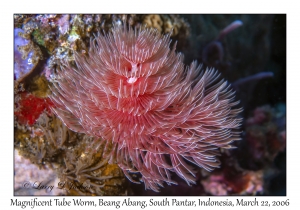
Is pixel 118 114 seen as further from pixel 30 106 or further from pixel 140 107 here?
pixel 30 106

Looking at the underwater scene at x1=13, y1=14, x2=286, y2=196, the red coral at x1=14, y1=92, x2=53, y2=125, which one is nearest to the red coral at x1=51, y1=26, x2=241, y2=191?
the underwater scene at x1=13, y1=14, x2=286, y2=196

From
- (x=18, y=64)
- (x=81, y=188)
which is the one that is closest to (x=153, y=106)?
(x=81, y=188)

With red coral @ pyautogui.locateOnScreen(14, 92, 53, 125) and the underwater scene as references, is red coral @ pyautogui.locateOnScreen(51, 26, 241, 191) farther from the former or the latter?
red coral @ pyautogui.locateOnScreen(14, 92, 53, 125)

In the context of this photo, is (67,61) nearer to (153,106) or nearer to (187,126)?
(153,106)

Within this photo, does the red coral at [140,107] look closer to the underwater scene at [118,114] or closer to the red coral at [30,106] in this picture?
the underwater scene at [118,114]

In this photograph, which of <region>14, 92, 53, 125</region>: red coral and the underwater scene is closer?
the underwater scene
